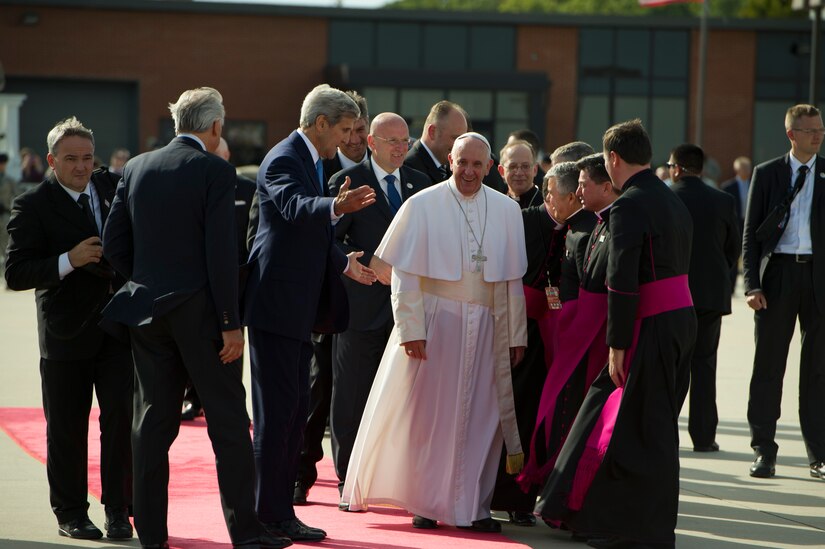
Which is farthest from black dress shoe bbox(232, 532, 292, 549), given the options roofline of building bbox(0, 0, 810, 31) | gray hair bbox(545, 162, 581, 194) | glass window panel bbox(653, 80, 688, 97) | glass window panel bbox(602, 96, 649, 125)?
glass window panel bbox(653, 80, 688, 97)

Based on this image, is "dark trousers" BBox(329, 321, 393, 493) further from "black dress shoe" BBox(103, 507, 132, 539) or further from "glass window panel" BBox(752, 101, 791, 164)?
"glass window panel" BBox(752, 101, 791, 164)

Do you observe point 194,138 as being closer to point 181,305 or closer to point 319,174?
point 181,305

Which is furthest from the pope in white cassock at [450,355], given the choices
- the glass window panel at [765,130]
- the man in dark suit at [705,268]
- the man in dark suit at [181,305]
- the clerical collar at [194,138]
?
the glass window panel at [765,130]

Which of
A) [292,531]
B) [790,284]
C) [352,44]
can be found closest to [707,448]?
[790,284]

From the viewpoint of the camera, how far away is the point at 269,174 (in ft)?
20.5

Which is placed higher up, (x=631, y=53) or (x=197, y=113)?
(x=631, y=53)

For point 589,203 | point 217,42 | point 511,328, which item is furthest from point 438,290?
point 217,42

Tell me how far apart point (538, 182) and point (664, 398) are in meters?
3.99

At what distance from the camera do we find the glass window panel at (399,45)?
36.4m

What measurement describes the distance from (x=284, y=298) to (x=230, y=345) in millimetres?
641

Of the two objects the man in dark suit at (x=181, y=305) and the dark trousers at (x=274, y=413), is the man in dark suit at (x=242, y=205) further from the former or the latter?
the man in dark suit at (x=181, y=305)

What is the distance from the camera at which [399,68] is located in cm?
3581

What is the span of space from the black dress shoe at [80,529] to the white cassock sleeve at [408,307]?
1830mm

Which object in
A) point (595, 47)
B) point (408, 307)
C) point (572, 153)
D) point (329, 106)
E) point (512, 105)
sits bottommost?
point (408, 307)
